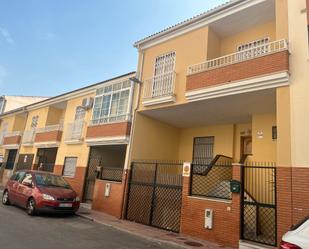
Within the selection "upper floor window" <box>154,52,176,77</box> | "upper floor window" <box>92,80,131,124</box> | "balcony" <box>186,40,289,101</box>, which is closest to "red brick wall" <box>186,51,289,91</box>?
"balcony" <box>186,40,289,101</box>

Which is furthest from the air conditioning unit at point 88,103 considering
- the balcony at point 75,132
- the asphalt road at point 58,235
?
the asphalt road at point 58,235

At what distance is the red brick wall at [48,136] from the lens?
17.7 metres

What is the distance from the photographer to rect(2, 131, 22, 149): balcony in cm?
2195

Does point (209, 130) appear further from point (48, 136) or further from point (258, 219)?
point (48, 136)

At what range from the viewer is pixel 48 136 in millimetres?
18438

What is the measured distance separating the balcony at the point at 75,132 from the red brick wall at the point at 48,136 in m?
0.94

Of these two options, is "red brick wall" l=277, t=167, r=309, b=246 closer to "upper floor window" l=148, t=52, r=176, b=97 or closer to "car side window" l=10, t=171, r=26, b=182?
"upper floor window" l=148, t=52, r=176, b=97

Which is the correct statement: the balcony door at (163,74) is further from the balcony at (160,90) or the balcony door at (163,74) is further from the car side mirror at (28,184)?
the car side mirror at (28,184)

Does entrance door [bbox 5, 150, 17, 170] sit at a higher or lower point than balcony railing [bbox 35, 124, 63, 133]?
lower

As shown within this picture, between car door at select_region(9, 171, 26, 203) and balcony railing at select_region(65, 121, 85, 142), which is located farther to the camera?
balcony railing at select_region(65, 121, 85, 142)

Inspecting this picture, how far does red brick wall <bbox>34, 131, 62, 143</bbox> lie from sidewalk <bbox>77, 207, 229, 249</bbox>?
21.9 feet

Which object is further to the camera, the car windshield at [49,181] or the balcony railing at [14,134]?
the balcony railing at [14,134]

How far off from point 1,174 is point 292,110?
957 inches

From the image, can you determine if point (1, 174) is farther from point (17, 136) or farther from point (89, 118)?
point (89, 118)
